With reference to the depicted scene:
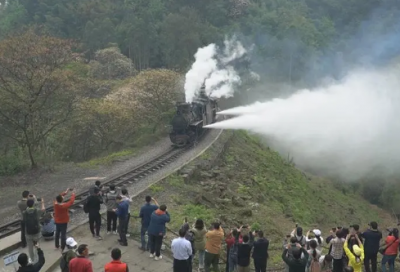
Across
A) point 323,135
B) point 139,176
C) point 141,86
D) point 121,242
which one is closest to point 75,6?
point 141,86

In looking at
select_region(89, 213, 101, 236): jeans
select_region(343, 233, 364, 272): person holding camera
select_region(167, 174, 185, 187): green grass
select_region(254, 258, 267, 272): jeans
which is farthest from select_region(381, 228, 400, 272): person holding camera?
select_region(167, 174, 185, 187): green grass

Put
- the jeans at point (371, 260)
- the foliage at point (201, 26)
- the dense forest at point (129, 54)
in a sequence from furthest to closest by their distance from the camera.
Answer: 1. the foliage at point (201, 26)
2. the dense forest at point (129, 54)
3. the jeans at point (371, 260)

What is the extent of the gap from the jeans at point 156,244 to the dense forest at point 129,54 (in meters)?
12.0

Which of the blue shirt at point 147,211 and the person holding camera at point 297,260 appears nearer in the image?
the person holding camera at point 297,260

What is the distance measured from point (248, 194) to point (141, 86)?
48.7 ft

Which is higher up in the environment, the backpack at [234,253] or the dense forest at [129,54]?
the dense forest at [129,54]

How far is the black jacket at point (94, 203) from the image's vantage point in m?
11.9

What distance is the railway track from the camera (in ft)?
45.1

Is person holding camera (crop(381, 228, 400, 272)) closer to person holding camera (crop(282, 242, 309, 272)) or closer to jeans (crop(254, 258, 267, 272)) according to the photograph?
person holding camera (crop(282, 242, 309, 272))

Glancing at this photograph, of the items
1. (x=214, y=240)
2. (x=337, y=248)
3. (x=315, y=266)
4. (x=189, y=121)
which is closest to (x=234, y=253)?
(x=214, y=240)

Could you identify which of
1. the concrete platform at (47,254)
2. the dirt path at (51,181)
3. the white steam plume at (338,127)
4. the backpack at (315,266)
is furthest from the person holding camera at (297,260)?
the white steam plume at (338,127)


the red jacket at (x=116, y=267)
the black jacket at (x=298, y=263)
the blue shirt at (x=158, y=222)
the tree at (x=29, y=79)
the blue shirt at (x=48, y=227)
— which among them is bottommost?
the blue shirt at (x=48, y=227)

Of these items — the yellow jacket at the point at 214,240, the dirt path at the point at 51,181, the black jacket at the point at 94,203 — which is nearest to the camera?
the yellow jacket at the point at 214,240

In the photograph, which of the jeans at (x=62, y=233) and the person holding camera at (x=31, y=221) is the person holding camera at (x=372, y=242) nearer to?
the jeans at (x=62, y=233)
